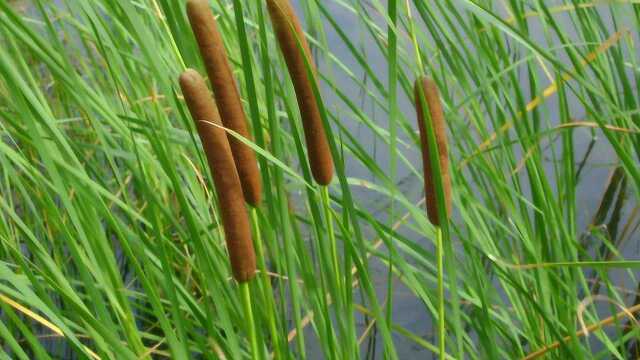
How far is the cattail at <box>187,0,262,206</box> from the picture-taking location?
2.31 ft

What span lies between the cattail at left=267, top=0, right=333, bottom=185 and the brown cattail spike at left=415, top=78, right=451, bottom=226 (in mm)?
93

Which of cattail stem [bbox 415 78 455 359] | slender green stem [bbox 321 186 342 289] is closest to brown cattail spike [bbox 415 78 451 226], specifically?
cattail stem [bbox 415 78 455 359]

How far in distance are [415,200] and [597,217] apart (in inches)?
20.9

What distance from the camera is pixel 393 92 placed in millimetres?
833

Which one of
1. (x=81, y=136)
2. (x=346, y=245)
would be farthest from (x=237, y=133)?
(x=81, y=136)

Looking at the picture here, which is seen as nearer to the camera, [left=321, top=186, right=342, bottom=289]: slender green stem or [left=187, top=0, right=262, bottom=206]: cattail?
[left=187, top=0, right=262, bottom=206]: cattail

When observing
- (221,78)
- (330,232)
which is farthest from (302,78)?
(330,232)

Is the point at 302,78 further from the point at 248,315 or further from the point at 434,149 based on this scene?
the point at 248,315

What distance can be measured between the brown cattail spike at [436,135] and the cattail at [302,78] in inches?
3.7

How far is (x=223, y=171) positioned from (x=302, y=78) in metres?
0.11

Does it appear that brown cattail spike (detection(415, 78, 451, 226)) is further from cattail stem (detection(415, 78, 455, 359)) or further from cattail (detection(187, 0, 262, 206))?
cattail (detection(187, 0, 262, 206))

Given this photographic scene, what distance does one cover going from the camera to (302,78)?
2.51 ft

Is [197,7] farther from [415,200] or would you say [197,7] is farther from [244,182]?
[415,200]

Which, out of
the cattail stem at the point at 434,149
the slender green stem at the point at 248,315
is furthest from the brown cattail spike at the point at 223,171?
the cattail stem at the point at 434,149
